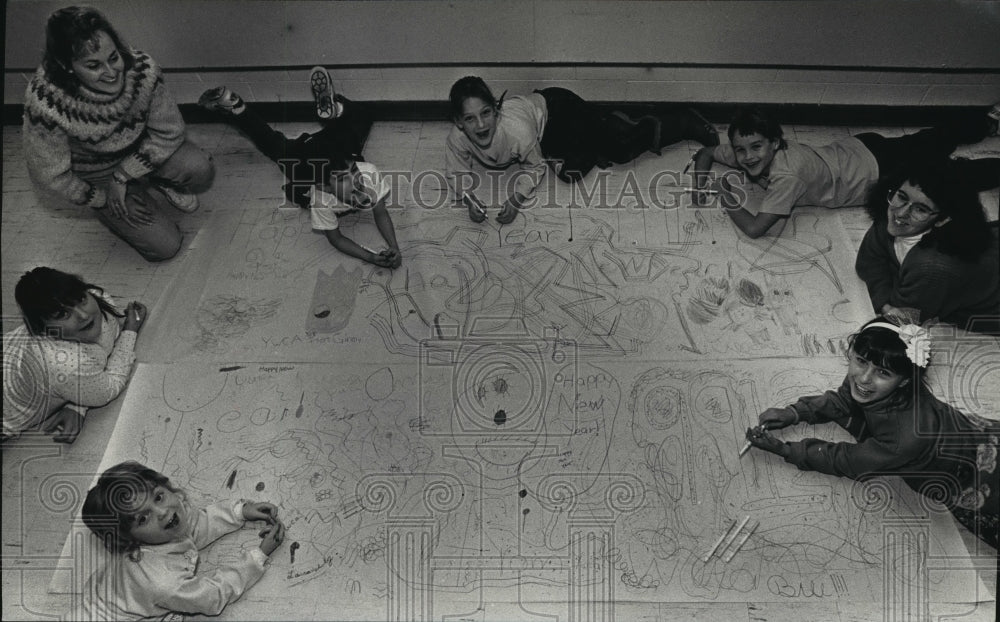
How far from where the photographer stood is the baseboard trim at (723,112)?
9.77ft

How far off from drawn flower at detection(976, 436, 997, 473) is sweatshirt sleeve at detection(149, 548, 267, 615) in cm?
195

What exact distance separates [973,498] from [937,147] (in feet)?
4.37

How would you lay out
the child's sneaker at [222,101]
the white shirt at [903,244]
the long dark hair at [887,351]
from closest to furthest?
the long dark hair at [887,351]
the white shirt at [903,244]
the child's sneaker at [222,101]

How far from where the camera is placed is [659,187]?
2885 millimetres

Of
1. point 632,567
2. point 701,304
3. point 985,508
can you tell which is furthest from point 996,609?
point 701,304

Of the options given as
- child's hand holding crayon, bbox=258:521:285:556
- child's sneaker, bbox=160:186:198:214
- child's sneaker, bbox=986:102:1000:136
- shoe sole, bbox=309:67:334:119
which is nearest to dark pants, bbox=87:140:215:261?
child's sneaker, bbox=160:186:198:214

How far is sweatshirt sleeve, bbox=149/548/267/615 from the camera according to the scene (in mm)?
2029

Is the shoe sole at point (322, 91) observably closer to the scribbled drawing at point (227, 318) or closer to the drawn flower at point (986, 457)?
the scribbled drawing at point (227, 318)

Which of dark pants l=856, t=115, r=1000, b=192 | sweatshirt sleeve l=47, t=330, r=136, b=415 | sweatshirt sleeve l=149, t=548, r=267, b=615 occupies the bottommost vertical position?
sweatshirt sleeve l=149, t=548, r=267, b=615

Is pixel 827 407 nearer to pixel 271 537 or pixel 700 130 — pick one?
pixel 700 130

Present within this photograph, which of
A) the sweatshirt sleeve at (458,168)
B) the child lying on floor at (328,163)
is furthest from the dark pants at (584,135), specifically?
the child lying on floor at (328,163)

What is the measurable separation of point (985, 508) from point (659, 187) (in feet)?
4.77

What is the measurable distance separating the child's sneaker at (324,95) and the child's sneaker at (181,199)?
58 centimetres

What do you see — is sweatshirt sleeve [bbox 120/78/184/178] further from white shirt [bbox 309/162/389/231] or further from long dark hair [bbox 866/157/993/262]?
long dark hair [bbox 866/157/993/262]
